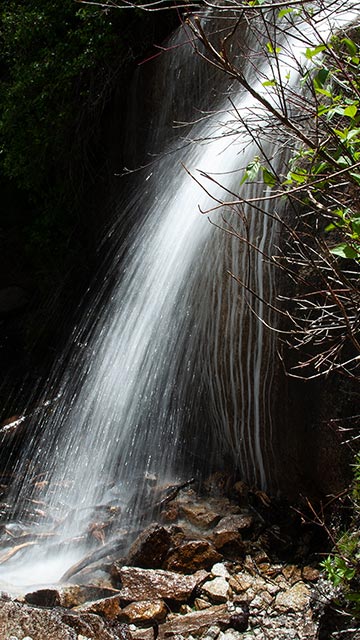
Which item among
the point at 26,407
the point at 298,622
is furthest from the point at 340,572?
the point at 26,407

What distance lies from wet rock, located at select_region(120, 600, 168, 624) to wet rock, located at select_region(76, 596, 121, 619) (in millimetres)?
43

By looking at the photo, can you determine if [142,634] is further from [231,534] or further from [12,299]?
[12,299]

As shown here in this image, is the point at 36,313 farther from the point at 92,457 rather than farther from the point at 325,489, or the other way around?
the point at 325,489

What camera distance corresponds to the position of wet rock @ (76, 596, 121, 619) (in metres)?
2.93

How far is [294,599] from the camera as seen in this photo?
114 inches

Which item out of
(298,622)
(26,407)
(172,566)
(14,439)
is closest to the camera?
(298,622)

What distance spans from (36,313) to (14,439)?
6.15 feet

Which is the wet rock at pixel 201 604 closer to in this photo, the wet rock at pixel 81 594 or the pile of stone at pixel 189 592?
the pile of stone at pixel 189 592

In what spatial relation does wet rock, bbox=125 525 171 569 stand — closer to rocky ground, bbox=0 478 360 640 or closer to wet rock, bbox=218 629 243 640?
rocky ground, bbox=0 478 360 640

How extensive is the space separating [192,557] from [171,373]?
4.17ft

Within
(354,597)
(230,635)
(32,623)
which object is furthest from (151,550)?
(354,597)

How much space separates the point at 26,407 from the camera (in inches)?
214

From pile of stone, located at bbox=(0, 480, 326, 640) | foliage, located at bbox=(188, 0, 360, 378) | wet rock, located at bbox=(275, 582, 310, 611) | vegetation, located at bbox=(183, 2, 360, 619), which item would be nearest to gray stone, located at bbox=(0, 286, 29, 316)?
foliage, located at bbox=(188, 0, 360, 378)

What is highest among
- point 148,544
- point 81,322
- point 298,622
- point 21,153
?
point 21,153
